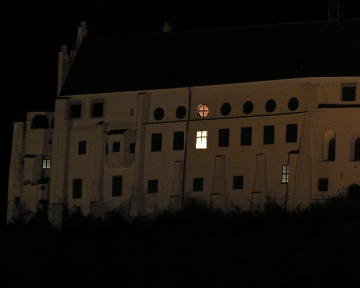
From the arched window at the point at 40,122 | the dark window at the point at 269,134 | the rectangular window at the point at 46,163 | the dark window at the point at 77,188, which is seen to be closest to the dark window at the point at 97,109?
the dark window at the point at 77,188

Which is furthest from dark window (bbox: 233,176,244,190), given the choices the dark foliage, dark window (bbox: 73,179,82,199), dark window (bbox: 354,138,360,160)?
dark window (bbox: 73,179,82,199)

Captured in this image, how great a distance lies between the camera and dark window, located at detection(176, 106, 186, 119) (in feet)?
398

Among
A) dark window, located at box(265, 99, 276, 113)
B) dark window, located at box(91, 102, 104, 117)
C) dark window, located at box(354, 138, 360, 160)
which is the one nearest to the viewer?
dark window, located at box(354, 138, 360, 160)

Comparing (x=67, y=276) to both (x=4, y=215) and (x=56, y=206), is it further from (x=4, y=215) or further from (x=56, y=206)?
(x=4, y=215)

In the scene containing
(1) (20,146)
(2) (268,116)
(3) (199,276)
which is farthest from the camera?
(1) (20,146)

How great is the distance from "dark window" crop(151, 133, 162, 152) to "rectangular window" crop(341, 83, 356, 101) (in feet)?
29.8

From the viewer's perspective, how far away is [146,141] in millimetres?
122000

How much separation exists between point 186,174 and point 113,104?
17.8ft

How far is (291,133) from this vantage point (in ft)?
388

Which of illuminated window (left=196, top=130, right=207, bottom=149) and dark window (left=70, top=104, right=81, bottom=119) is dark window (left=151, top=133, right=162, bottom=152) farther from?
dark window (left=70, top=104, right=81, bottom=119)

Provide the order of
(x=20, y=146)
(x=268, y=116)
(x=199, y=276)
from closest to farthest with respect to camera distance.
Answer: (x=199, y=276), (x=268, y=116), (x=20, y=146)

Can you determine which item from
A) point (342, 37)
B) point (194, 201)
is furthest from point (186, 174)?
point (342, 37)

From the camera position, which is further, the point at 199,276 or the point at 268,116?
the point at 268,116

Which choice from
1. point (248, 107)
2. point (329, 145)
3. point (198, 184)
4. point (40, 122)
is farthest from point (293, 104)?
point (40, 122)
